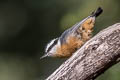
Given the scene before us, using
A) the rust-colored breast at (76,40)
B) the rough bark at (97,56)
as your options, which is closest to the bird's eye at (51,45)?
the rust-colored breast at (76,40)

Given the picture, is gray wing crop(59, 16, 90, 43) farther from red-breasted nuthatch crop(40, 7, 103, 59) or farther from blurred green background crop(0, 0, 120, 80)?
blurred green background crop(0, 0, 120, 80)

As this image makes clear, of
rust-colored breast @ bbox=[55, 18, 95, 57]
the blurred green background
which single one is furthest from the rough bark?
the blurred green background

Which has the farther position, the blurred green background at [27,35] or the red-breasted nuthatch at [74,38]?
the blurred green background at [27,35]

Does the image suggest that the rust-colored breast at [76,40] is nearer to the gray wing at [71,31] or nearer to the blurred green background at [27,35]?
the gray wing at [71,31]

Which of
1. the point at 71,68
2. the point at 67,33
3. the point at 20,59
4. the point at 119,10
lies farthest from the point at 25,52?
the point at 71,68

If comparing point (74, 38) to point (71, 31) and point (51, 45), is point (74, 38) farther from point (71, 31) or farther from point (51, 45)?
point (51, 45)

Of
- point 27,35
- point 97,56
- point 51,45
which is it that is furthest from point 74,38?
point 27,35
